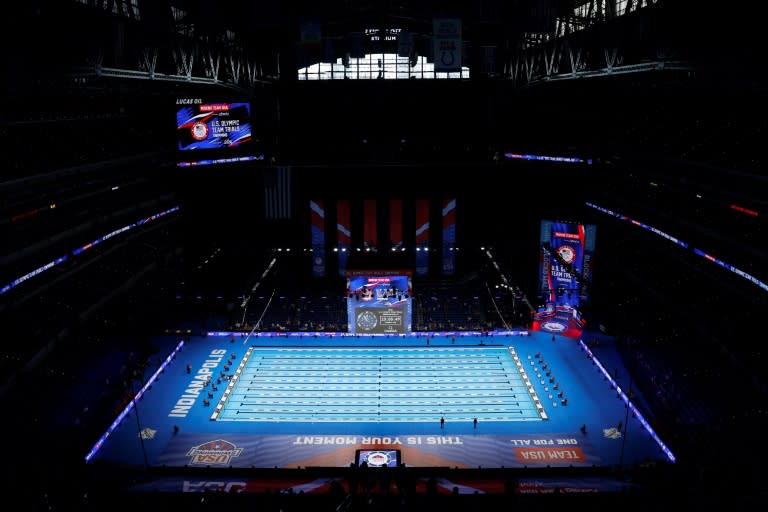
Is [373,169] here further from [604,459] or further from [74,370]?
[604,459]

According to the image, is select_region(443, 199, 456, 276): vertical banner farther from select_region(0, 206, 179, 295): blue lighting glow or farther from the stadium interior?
select_region(0, 206, 179, 295): blue lighting glow

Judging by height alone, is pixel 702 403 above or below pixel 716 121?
below

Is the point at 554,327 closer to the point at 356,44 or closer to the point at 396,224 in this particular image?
the point at 396,224

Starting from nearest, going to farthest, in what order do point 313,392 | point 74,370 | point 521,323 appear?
point 74,370
point 313,392
point 521,323

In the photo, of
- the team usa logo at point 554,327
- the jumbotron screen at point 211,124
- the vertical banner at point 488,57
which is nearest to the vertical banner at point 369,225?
the jumbotron screen at point 211,124

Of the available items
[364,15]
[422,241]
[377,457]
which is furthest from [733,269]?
[364,15]

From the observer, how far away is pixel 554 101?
36094 millimetres

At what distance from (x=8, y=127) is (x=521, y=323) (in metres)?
25.4

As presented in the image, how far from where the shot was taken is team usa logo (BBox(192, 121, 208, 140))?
31406 millimetres

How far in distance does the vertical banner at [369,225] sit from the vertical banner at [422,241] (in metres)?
2.64

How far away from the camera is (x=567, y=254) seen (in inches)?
A: 1292

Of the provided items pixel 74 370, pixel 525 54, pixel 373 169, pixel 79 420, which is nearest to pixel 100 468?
pixel 79 420

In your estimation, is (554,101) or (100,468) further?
(554,101)

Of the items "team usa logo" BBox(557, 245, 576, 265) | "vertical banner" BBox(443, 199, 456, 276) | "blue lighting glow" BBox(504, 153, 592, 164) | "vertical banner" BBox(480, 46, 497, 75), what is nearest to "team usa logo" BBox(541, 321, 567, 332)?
"team usa logo" BBox(557, 245, 576, 265)
